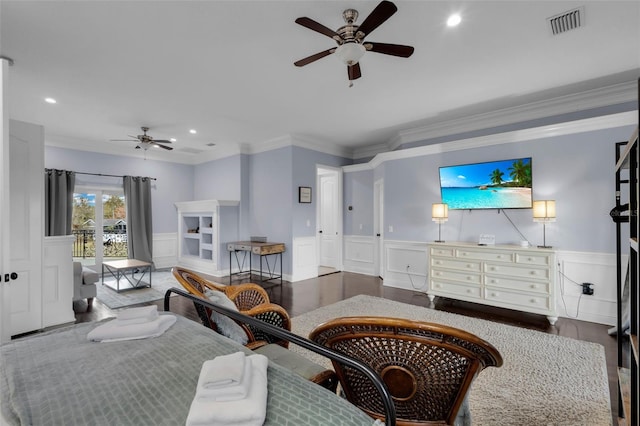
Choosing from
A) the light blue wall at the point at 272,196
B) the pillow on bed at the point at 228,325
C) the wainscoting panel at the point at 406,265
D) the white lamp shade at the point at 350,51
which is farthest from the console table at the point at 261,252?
the white lamp shade at the point at 350,51

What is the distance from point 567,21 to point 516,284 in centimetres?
273

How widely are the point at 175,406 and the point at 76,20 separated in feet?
9.76

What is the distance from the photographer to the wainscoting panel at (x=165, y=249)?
7.00 meters

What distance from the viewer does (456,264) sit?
404cm

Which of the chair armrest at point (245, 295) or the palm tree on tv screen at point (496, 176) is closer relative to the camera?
the chair armrest at point (245, 295)

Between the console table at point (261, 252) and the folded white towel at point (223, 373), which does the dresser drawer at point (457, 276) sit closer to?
the console table at point (261, 252)

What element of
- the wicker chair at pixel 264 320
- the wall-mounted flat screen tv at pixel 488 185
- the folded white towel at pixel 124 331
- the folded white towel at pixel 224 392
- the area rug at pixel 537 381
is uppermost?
the wall-mounted flat screen tv at pixel 488 185

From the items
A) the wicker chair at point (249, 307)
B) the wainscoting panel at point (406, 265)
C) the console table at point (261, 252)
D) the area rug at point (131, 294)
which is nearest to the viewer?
the wicker chair at point (249, 307)

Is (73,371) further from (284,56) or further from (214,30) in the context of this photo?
(284,56)

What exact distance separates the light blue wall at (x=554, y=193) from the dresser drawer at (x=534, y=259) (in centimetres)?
56

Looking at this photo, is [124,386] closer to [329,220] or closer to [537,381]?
[537,381]

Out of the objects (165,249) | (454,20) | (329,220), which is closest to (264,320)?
(454,20)

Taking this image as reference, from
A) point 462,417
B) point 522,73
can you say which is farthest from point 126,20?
point 522,73

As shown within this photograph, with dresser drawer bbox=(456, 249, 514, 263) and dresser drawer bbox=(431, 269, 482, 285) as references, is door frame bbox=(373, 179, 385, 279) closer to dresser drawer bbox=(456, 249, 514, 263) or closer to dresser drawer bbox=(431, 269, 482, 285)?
dresser drawer bbox=(431, 269, 482, 285)
